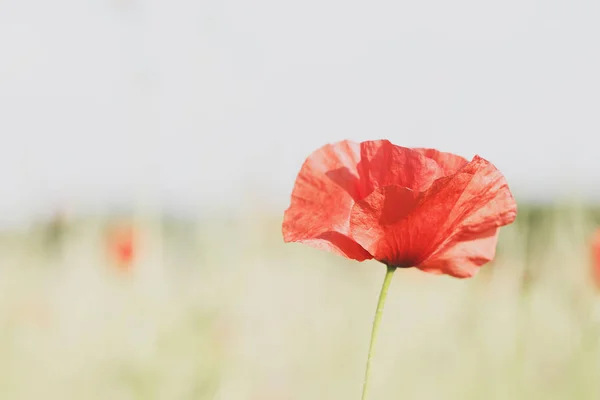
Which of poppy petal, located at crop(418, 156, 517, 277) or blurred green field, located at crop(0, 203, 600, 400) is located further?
blurred green field, located at crop(0, 203, 600, 400)

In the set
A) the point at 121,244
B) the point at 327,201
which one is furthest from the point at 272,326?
the point at 327,201

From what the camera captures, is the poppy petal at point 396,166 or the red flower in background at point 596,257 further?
→ the red flower in background at point 596,257

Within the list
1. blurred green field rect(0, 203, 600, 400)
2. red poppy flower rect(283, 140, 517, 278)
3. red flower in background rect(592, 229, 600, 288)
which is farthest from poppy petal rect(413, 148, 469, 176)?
red flower in background rect(592, 229, 600, 288)

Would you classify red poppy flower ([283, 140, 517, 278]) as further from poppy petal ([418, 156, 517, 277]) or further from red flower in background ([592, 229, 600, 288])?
red flower in background ([592, 229, 600, 288])

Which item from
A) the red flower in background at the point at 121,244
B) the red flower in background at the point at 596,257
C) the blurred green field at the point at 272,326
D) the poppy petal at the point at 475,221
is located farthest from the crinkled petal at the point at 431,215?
the red flower in background at the point at 121,244

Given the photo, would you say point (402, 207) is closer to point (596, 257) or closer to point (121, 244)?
point (596, 257)

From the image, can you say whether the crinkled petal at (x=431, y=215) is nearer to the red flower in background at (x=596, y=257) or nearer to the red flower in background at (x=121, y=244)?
the red flower in background at (x=596, y=257)

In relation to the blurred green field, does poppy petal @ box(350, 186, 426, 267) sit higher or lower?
higher
